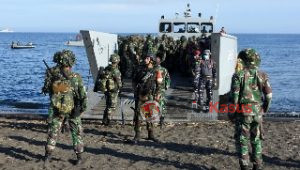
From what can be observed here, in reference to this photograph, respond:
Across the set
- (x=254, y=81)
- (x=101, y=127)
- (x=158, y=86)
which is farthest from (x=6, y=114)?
(x=254, y=81)

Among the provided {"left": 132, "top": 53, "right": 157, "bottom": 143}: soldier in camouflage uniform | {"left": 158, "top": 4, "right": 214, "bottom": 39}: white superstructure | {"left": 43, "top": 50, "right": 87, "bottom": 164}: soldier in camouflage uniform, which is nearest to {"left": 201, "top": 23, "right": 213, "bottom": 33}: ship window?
{"left": 158, "top": 4, "right": 214, "bottom": 39}: white superstructure

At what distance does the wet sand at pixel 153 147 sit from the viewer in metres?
7.72

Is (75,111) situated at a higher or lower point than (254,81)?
lower

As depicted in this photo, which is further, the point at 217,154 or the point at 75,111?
the point at 217,154

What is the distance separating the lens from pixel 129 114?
11789 mm

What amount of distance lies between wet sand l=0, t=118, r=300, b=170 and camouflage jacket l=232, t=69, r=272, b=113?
4.37 ft

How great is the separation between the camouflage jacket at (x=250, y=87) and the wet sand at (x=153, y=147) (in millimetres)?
1333

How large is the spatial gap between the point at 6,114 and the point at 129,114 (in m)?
3.37

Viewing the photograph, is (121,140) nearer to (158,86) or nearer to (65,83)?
(158,86)

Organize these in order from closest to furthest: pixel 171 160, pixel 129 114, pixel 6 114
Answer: pixel 171 160, pixel 129 114, pixel 6 114

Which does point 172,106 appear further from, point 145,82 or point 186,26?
point 186,26

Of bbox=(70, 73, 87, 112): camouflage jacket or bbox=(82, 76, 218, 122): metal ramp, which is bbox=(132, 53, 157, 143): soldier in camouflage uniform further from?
bbox=(82, 76, 218, 122): metal ramp

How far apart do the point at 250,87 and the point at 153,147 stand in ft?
9.19

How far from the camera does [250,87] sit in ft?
21.8
